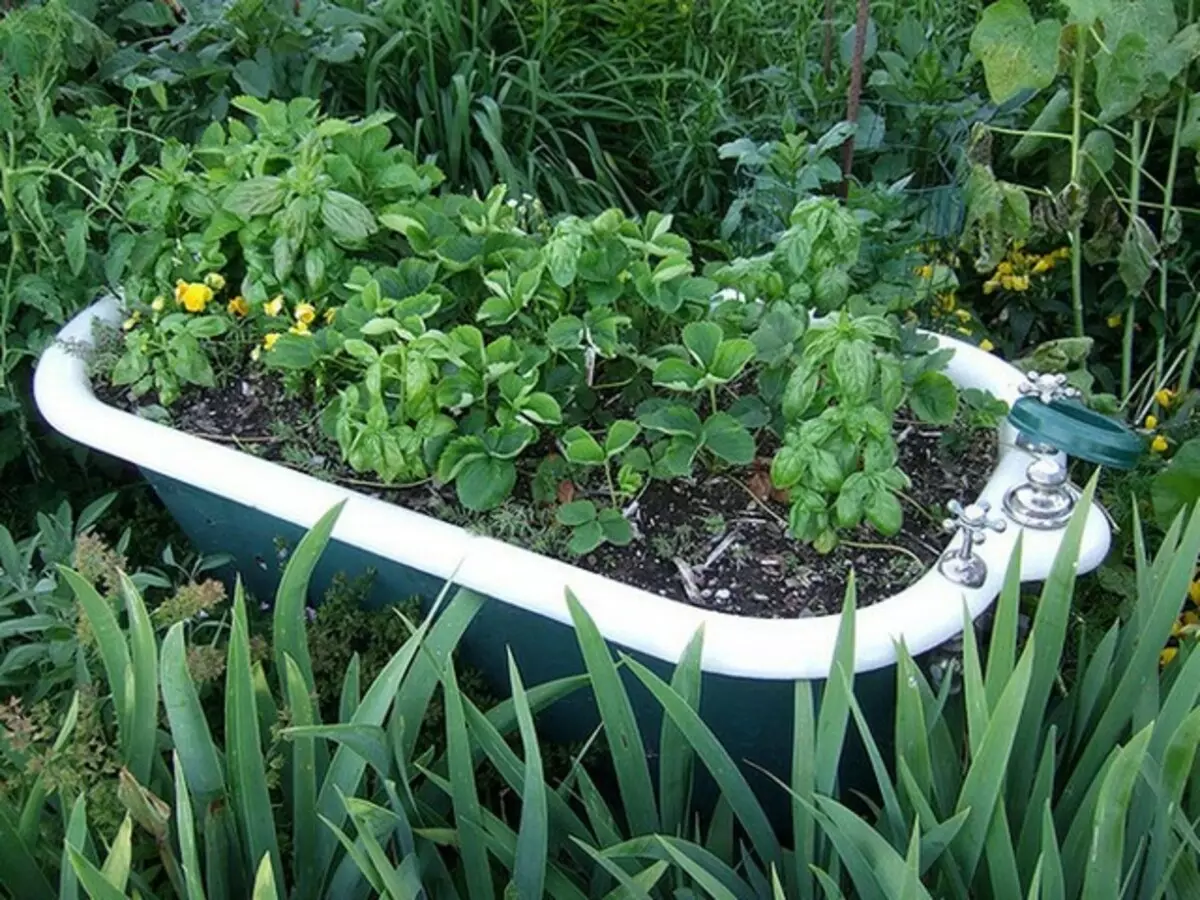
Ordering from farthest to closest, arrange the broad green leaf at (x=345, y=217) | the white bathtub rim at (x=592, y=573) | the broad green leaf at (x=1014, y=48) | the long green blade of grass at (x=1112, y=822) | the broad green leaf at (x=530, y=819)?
the broad green leaf at (x=1014, y=48) < the broad green leaf at (x=345, y=217) < the white bathtub rim at (x=592, y=573) < the broad green leaf at (x=530, y=819) < the long green blade of grass at (x=1112, y=822)

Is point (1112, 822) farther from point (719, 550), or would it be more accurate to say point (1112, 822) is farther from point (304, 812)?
point (304, 812)

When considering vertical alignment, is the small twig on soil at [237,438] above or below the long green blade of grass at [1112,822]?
below

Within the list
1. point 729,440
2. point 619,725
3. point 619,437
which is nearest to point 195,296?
point 619,437

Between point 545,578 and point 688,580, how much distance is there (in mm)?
165

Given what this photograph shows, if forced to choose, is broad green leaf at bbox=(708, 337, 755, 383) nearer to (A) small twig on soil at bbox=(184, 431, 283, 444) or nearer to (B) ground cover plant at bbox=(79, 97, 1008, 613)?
(B) ground cover plant at bbox=(79, 97, 1008, 613)

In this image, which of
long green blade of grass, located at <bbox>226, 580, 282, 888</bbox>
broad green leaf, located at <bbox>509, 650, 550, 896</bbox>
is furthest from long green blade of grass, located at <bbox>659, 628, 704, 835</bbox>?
long green blade of grass, located at <bbox>226, 580, 282, 888</bbox>

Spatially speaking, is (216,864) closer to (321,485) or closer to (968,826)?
(321,485)

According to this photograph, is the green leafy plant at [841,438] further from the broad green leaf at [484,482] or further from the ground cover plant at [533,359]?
the broad green leaf at [484,482]

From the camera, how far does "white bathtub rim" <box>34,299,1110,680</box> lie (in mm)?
1188

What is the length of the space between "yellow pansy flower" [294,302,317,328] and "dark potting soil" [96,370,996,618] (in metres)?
0.12

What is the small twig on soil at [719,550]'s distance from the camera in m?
1.36

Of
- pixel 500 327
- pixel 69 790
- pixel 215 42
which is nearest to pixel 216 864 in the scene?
pixel 69 790

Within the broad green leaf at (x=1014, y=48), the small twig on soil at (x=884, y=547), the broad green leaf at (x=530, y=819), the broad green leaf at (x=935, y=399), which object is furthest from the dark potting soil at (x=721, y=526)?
the broad green leaf at (x=1014, y=48)

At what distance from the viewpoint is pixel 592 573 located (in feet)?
4.28
